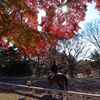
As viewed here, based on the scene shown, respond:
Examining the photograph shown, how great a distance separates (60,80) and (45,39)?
2.96 meters

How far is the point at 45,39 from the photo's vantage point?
5.99m

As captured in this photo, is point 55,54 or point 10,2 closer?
point 10,2

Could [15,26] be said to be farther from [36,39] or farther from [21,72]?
[21,72]

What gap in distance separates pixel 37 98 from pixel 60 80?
1840mm

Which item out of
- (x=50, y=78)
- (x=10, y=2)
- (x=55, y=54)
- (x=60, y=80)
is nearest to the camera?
(x=10, y=2)

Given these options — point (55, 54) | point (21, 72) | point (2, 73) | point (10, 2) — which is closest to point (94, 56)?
point (55, 54)

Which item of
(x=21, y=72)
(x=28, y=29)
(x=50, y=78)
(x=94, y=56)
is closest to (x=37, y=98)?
(x=50, y=78)

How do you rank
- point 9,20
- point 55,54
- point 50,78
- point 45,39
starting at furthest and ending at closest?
point 55,54, point 50,78, point 45,39, point 9,20

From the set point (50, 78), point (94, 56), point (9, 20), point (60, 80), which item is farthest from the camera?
point (94, 56)

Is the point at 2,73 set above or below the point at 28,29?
below

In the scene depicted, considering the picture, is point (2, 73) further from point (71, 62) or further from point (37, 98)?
point (37, 98)

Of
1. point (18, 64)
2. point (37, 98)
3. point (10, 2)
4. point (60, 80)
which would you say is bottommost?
point (37, 98)

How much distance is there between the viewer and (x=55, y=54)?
77.8 ft

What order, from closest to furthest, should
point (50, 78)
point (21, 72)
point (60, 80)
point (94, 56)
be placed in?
1. point (60, 80)
2. point (50, 78)
3. point (21, 72)
4. point (94, 56)
